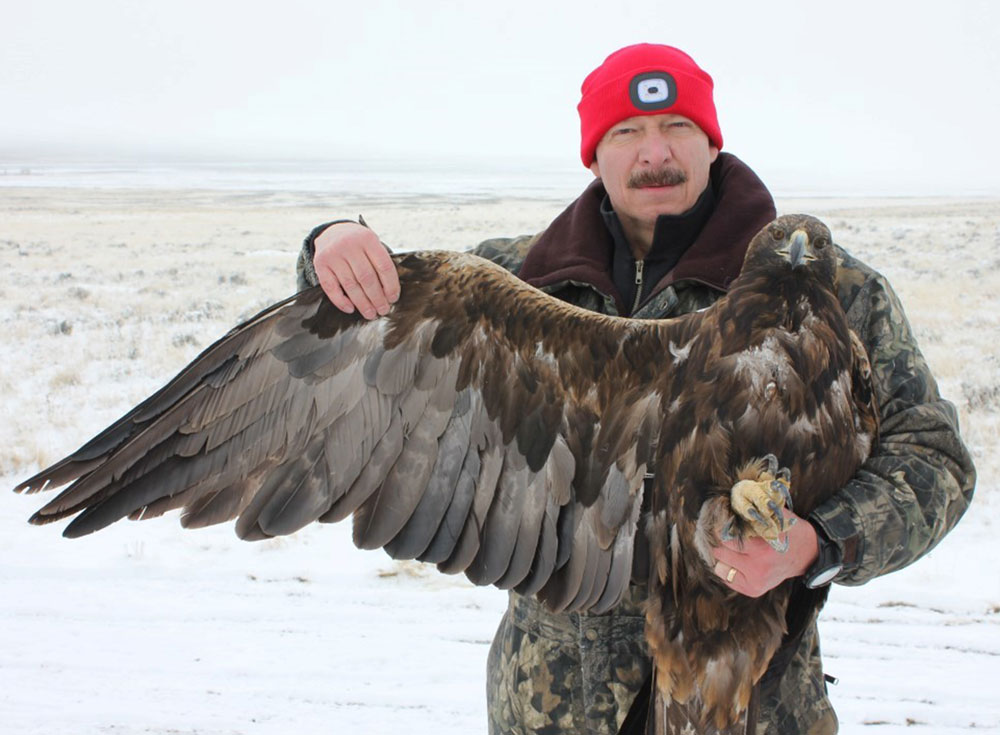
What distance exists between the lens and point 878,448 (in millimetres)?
2533

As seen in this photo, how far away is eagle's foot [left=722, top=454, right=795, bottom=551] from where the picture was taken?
7.33ft

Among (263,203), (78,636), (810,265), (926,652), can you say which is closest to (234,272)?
(78,636)

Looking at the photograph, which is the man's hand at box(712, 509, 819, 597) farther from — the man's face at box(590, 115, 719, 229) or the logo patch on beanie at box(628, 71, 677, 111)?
the logo patch on beanie at box(628, 71, 677, 111)

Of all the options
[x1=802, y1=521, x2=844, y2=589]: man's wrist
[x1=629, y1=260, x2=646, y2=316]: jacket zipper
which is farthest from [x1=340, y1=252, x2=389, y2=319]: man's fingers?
[x1=802, y1=521, x2=844, y2=589]: man's wrist

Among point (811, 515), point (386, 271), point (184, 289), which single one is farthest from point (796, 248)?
point (184, 289)

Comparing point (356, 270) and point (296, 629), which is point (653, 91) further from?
point (296, 629)

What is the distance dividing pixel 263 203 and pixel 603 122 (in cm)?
4111

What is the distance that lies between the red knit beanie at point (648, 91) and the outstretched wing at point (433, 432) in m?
0.78

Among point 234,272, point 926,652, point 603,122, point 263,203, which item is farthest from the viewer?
point 263,203

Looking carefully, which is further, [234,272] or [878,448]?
[234,272]

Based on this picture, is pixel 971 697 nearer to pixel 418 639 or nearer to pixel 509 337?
pixel 418 639

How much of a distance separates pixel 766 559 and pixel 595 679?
0.75 meters

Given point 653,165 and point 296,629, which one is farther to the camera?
point 296,629

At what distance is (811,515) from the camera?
2395 millimetres
